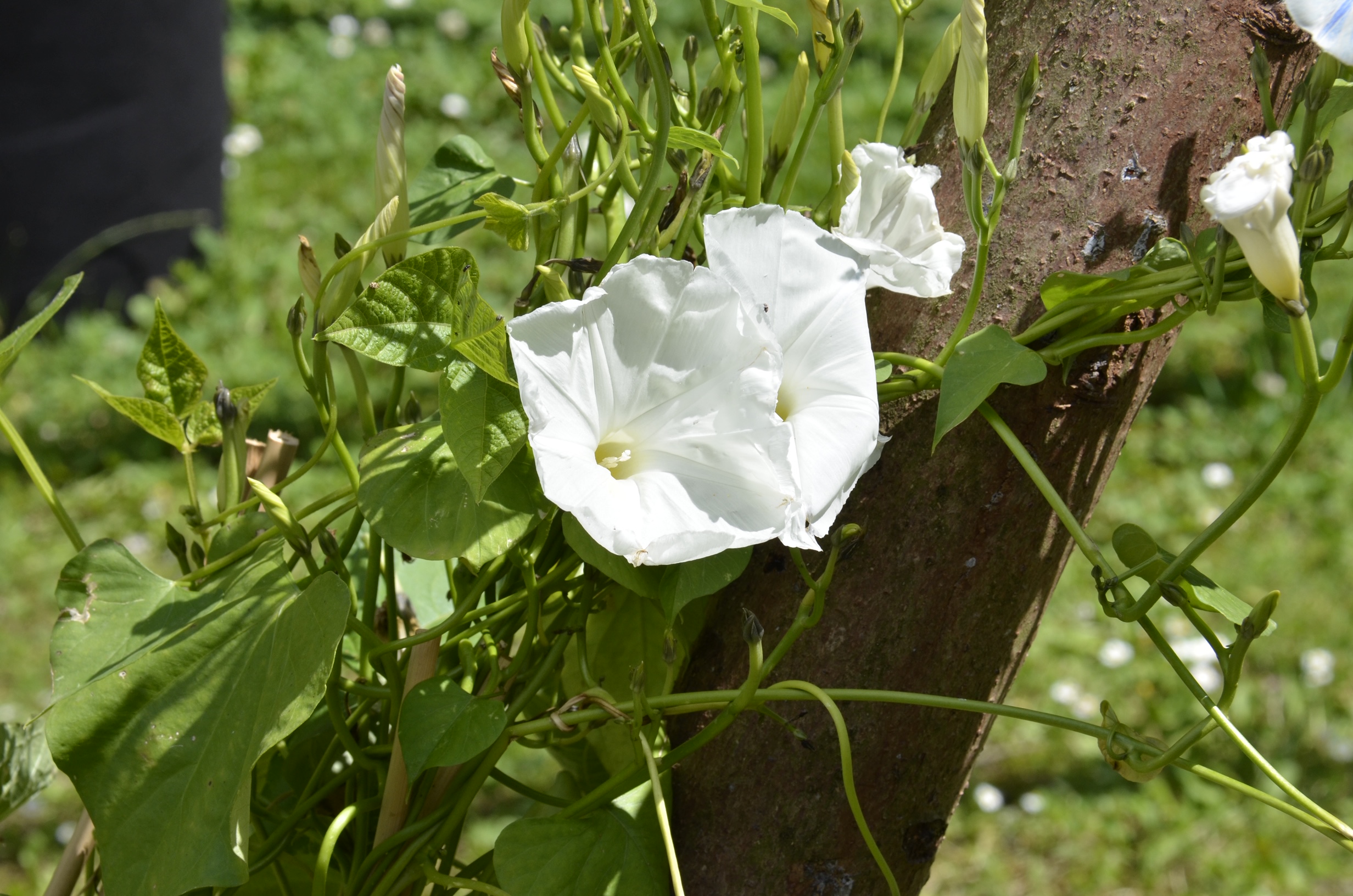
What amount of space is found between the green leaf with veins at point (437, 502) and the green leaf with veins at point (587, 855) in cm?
11

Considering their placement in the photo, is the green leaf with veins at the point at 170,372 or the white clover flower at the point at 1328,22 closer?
the white clover flower at the point at 1328,22

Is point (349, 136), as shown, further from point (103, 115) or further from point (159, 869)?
point (159, 869)

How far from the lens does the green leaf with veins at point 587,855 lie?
43cm

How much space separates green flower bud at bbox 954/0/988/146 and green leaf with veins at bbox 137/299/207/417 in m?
0.34

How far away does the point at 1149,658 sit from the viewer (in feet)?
5.21

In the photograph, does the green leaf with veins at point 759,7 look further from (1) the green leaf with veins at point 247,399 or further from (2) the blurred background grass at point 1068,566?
(2) the blurred background grass at point 1068,566

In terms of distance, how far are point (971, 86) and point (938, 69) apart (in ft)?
0.24

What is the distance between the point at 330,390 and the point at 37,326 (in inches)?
5.9

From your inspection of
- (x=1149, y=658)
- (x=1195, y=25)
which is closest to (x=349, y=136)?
(x=1149, y=658)

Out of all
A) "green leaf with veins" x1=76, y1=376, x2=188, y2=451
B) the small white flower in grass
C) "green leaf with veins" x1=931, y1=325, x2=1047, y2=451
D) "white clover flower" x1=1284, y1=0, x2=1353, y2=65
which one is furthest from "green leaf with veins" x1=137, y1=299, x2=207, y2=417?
the small white flower in grass

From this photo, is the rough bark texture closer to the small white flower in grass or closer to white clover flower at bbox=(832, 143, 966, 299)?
white clover flower at bbox=(832, 143, 966, 299)

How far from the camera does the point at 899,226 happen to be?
441 millimetres

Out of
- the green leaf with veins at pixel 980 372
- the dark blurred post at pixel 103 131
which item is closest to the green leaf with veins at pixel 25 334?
the green leaf with veins at pixel 980 372

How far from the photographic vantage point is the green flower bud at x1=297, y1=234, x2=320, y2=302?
45 centimetres
